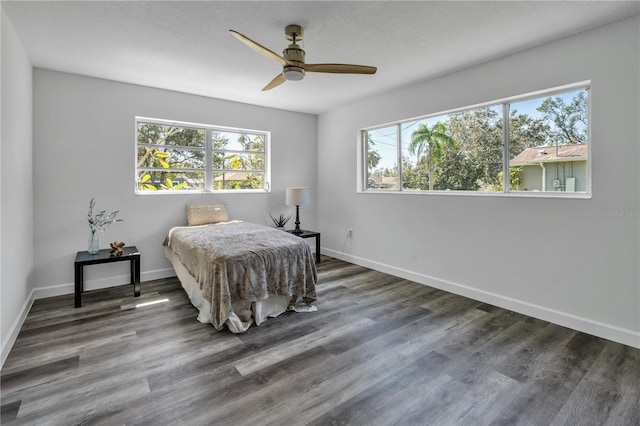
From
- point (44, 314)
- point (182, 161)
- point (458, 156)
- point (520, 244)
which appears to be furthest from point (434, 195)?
point (44, 314)

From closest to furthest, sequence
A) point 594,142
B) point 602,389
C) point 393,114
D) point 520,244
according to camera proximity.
→ 1. point 602,389
2. point 594,142
3. point 520,244
4. point 393,114

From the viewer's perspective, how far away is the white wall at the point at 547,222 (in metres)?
2.45

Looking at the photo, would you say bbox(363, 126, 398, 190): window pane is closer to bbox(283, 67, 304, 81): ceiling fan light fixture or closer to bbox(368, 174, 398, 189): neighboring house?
bbox(368, 174, 398, 189): neighboring house

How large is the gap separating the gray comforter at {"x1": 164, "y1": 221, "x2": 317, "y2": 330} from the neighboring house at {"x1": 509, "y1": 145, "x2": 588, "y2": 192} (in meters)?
2.29

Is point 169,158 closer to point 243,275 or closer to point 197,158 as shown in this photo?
point 197,158

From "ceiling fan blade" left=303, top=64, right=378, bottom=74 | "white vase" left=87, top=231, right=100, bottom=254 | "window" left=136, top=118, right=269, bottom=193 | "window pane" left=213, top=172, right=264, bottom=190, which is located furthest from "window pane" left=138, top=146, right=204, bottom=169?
"ceiling fan blade" left=303, top=64, right=378, bottom=74

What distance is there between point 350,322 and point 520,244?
1.81 meters

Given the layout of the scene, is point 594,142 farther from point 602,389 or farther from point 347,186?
point 347,186

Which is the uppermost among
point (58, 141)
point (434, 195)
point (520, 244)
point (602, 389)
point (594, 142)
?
point (58, 141)

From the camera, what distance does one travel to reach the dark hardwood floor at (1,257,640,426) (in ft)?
5.64

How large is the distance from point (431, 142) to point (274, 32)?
2298 millimetres

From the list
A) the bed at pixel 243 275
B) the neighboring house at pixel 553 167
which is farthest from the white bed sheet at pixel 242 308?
the neighboring house at pixel 553 167

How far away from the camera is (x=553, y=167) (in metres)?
2.90

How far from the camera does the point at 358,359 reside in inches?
88.7
